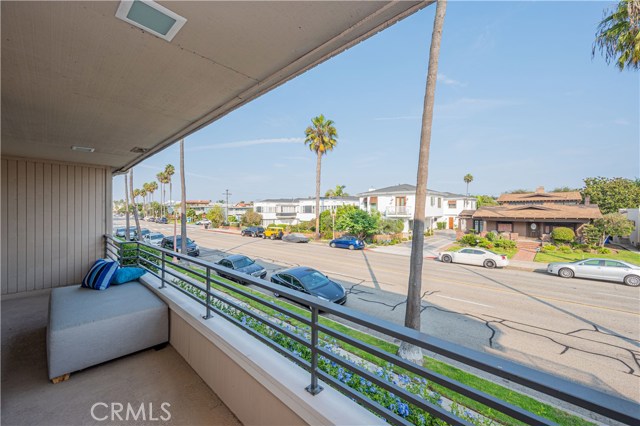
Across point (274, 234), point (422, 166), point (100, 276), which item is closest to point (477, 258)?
point (422, 166)

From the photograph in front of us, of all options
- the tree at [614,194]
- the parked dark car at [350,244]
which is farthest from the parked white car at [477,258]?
the tree at [614,194]

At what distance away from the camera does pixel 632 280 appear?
10141 millimetres

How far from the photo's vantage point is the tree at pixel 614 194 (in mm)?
27000

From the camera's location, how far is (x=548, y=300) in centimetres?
831

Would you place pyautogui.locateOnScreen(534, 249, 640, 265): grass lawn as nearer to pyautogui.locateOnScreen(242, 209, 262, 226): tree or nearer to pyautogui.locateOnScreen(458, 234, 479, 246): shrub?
pyautogui.locateOnScreen(458, 234, 479, 246): shrub

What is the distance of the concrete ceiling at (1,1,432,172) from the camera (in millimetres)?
1583

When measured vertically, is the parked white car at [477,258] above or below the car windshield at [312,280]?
below

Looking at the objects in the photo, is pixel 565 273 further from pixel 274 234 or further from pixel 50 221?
pixel 274 234

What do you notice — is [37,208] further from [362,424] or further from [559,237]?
[559,237]

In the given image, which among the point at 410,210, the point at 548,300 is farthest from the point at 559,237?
the point at 548,300

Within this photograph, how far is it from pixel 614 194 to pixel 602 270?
2612 centimetres

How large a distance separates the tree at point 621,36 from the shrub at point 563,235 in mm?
13952

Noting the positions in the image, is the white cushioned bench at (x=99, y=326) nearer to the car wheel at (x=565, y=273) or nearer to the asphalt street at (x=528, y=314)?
the asphalt street at (x=528, y=314)

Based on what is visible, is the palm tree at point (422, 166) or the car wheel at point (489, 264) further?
the car wheel at point (489, 264)
